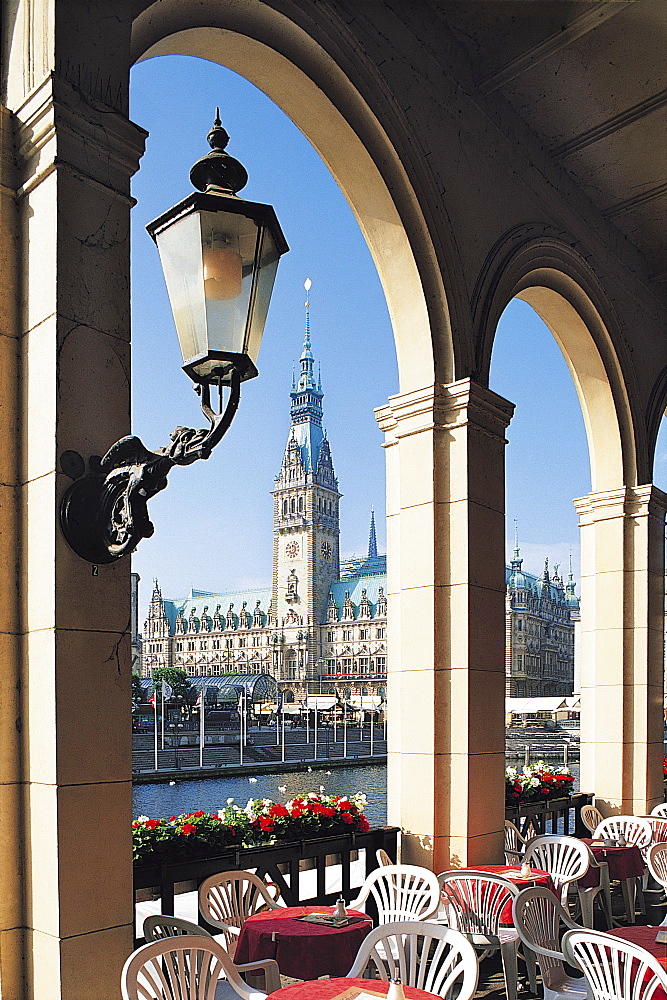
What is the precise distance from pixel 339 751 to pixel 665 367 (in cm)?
3503

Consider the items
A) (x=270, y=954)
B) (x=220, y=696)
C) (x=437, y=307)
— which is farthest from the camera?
(x=220, y=696)

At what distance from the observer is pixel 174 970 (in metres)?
3.13

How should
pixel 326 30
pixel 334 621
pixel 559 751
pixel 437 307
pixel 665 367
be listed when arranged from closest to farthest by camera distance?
pixel 326 30 < pixel 437 307 < pixel 665 367 < pixel 559 751 < pixel 334 621

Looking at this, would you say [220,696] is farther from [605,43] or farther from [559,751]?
[605,43]

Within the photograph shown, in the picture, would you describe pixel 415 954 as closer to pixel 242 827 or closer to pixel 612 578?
pixel 242 827

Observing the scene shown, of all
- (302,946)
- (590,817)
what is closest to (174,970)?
(302,946)

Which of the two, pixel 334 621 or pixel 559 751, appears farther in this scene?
pixel 334 621

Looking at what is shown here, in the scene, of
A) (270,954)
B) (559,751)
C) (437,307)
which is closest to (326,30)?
(437,307)

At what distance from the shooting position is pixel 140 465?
8.71ft

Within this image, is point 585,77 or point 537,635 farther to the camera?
point 537,635

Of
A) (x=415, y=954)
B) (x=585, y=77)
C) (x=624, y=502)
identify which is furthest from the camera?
(x=624, y=502)

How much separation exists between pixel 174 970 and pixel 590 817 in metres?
5.62

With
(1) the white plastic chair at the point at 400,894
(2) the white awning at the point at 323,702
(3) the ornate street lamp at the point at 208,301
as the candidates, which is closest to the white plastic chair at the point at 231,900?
(1) the white plastic chair at the point at 400,894

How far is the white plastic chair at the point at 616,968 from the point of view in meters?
3.18
